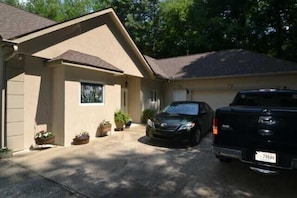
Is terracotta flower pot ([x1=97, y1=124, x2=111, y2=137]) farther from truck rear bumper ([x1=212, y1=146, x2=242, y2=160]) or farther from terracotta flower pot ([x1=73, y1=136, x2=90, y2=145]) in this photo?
truck rear bumper ([x1=212, y1=146, x2=242, y2=160])

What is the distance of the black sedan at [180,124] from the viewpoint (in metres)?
8.43

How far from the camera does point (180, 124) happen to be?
8500mm

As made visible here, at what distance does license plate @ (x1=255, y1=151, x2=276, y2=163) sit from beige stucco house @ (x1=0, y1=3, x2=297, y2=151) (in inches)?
260

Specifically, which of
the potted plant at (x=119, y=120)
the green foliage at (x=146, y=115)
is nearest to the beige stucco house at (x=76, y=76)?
the green foliage at (x=146, y=115)

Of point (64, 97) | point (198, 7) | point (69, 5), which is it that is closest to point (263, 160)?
point (64, 97)

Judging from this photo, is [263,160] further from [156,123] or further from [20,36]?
[20,36]

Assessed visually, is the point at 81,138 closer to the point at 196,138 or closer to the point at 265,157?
the point at 196,138

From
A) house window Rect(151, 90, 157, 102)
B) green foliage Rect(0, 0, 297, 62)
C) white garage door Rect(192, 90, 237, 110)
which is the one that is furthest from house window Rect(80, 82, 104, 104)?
green foliage Rect(0, 0, 297, 62)

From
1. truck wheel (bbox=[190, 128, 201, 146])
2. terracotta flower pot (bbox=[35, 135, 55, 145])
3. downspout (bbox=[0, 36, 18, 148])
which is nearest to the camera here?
downspout (bbox=[0, 36, 18, 148])

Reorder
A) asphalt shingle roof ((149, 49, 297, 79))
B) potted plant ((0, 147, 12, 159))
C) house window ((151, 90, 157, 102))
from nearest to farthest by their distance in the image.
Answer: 1. potted plant ((0, 147, 12, 159))
2. asphalt shingle roof ((149, 49, 297, 79))
3. house window ((151, 90, 157, 102))

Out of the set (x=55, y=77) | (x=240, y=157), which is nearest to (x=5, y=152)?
(x=55, y=77)

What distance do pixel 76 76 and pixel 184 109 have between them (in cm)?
458

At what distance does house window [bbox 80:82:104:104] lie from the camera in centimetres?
959

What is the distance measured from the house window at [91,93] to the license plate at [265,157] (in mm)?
6922
